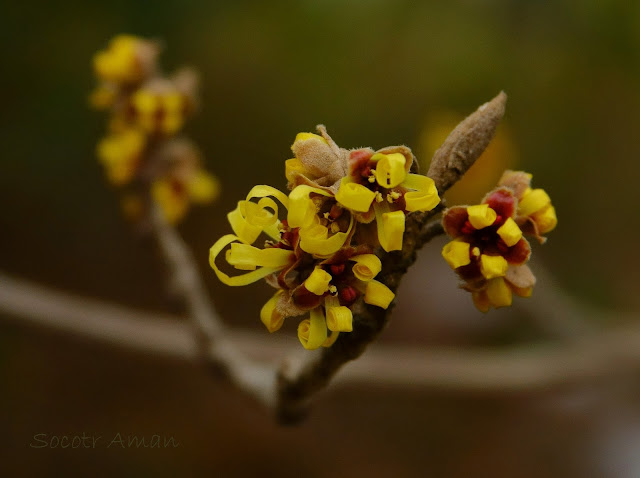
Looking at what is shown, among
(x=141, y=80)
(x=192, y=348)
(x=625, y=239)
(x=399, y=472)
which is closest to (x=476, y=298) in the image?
(x=141, y=80)

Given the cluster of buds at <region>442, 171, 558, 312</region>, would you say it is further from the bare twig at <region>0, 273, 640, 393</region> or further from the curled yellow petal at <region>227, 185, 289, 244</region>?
the bare twig at <region>0, 273, 640, 393</region>

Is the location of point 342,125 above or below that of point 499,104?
below

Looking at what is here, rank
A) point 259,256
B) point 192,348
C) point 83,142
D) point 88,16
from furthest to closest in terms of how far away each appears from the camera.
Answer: point 83,142 → point 88,16 → point 192,348 → point 259,256

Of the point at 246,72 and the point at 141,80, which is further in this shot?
the point at 246,72

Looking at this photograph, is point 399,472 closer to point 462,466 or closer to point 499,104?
point 462,466

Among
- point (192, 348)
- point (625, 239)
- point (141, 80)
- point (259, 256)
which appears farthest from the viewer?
point (625, 239)

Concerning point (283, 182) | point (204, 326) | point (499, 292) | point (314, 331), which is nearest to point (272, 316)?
point (314, 331)

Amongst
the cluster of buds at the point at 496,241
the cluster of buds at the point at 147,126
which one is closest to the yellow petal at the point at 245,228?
the cluster of buds at the point at 496,241
